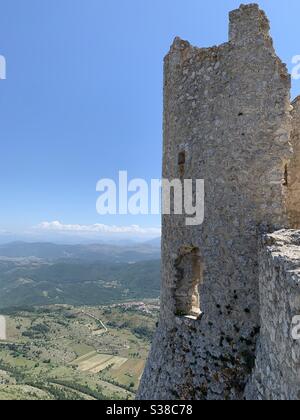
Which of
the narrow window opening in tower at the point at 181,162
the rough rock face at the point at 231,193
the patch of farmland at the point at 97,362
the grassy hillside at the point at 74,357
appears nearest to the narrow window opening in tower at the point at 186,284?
the rough rock face at the point at 231,193

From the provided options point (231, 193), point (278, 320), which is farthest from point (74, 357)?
point (278, 320)

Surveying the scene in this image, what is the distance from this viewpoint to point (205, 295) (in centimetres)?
844

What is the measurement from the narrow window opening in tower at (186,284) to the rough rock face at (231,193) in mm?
500

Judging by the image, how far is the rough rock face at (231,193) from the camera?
25.3 ft

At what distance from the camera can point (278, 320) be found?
539 centimetres

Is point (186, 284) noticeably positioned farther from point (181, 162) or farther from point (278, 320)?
point (278, 320)

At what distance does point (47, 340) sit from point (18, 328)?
24.8m

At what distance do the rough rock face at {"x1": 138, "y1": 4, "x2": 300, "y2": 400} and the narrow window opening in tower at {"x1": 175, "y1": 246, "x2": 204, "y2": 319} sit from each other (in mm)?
500

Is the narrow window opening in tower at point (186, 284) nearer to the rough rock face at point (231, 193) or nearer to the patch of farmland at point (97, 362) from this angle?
the rough rock face at point (231, 193)

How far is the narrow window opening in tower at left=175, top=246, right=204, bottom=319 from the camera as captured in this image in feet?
32.0

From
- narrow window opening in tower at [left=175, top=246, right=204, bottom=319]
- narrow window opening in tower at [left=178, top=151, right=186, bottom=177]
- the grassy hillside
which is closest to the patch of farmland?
the grassy hillside

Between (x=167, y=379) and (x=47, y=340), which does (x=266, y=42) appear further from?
(x=47, y=340)

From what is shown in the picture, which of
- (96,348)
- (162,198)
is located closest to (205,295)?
(162,198)

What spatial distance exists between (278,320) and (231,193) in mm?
3441
